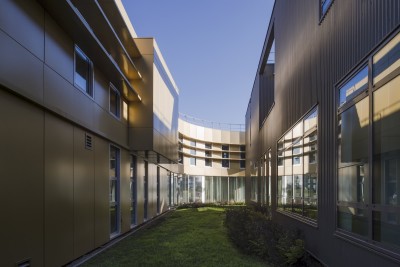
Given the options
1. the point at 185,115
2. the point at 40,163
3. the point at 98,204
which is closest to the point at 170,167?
the point at 185,115

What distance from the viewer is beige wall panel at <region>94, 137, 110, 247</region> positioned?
12141 mm

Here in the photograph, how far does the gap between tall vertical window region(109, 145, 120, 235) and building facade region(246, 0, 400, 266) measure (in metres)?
5.72

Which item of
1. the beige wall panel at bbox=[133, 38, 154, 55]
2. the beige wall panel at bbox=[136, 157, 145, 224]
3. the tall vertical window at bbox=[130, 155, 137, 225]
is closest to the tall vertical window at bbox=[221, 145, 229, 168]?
the beige wall panel at bbox=[136, 157, 145, 224]

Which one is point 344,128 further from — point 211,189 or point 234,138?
point 234,138

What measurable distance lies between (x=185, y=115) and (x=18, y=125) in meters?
35.1

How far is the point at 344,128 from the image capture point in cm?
745

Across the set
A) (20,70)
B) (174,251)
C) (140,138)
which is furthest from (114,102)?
(20,70)

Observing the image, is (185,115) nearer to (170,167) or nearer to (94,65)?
(170,167)

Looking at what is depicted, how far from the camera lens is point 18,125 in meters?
7.25

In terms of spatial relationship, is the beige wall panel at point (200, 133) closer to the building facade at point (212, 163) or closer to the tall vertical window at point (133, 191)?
the building facade at point (212, 163)

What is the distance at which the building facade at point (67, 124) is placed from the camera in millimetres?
7078

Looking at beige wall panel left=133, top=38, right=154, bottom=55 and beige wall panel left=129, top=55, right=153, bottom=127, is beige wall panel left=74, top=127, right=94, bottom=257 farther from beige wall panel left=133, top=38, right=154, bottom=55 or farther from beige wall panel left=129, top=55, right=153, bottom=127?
beige wall panel left=133, top=38, right=154, bottom=55

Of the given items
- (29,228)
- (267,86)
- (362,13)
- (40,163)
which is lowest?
(29,228)

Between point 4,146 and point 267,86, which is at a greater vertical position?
point 267,86
